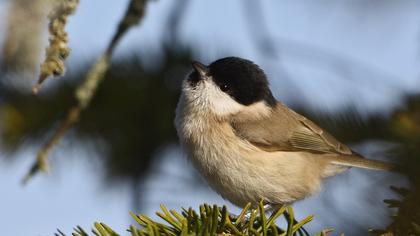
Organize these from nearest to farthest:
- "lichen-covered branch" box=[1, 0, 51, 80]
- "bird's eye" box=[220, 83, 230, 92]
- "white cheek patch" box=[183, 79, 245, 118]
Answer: "lichen-covered branch" box=[1, 0, 51, 80] → "white cheek patch" box=[183, 79, 245, 118] → "bird's eye" box=[220, 83, 230, 92]

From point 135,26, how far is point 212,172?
1235mm

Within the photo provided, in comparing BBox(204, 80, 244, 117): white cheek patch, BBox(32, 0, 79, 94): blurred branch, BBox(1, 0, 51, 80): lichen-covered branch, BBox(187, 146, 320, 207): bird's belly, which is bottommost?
BBox(187, 146, 320, 207): bird's belly

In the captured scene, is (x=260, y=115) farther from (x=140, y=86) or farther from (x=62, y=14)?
(x=62, y=14)

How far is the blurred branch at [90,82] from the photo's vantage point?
5.99 ft

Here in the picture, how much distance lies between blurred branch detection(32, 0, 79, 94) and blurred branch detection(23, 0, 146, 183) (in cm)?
18

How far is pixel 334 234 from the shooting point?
7.45ft

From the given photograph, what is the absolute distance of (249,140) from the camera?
A: 3.22 meters

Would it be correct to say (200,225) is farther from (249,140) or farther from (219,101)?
(219,101)

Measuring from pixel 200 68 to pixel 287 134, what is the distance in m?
0.58

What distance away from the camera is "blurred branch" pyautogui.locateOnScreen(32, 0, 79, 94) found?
5.40 ft

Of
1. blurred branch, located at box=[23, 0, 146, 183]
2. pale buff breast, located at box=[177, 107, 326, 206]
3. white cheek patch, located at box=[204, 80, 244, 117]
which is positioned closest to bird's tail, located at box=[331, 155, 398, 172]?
pale buff breast, located at box=[177, 107, 326, 206]

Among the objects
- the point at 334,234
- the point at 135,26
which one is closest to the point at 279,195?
the point at 334,234

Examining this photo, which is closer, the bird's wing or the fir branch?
the fir branch

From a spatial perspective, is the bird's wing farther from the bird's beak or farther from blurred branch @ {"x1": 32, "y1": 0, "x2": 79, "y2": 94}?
blurred branch @ {"x1": 32, "y1": 0, "x2": 79, "y2": 94}
